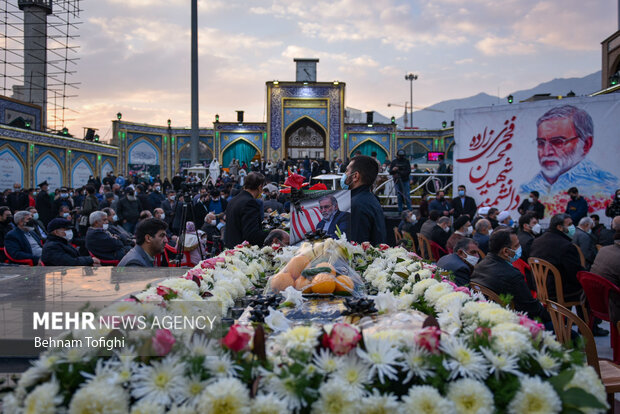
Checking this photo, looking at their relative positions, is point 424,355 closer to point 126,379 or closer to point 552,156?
point 126,379

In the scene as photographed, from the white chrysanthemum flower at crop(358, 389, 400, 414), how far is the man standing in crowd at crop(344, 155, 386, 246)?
213 cm

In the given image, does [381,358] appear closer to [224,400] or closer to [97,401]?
[224,400]

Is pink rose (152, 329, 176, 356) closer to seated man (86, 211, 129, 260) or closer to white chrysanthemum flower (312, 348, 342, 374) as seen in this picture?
white chrysanthemum flower (312, 348, 342, 374)

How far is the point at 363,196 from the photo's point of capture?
3.45 m

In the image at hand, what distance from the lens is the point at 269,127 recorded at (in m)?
26.3

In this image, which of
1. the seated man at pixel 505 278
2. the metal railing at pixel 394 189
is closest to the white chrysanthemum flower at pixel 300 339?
the seated man at pixel 505 278

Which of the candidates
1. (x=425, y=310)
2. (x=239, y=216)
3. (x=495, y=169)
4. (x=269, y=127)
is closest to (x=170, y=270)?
(x=239, y=216)

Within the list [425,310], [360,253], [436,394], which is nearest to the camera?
[436,394]

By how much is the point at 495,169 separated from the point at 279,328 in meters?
9.42

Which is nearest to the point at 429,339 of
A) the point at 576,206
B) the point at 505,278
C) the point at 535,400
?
the point at 535,400

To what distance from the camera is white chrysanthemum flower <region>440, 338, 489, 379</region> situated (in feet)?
4.71

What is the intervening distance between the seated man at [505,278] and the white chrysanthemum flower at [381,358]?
2322 millimetres

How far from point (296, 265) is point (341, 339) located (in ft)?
4.32

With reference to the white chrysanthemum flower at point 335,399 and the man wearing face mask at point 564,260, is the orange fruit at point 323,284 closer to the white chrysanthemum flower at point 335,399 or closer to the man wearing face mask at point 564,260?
the white chrysanthemum flower at point 335,399
